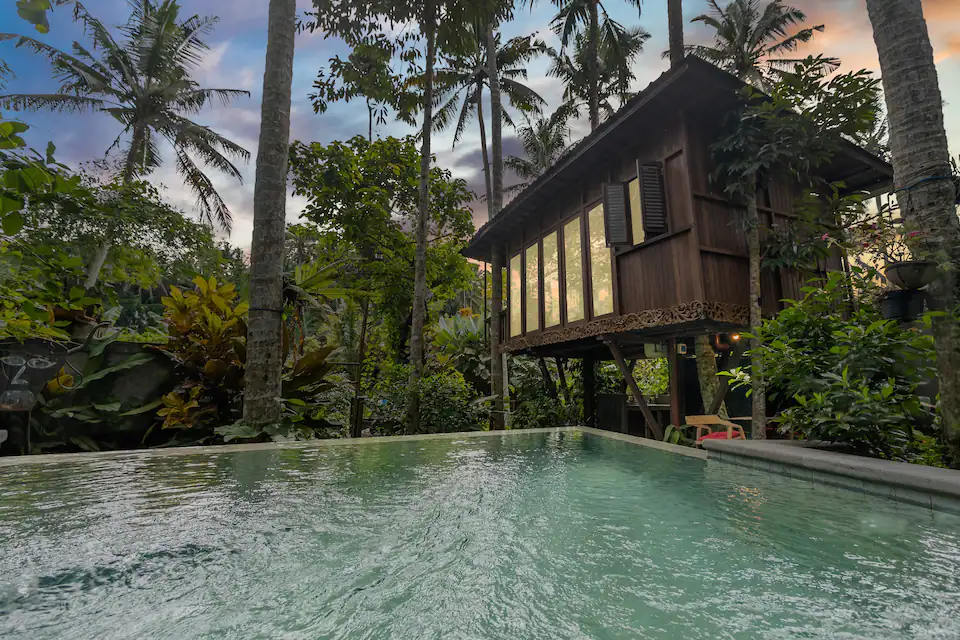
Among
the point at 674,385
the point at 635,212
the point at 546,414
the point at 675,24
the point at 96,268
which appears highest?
the point at 675,24

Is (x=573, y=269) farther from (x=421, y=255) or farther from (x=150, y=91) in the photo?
(x=150, y=91)

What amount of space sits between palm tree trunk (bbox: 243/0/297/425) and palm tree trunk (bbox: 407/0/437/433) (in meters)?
3.06

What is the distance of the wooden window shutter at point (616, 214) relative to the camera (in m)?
6.95

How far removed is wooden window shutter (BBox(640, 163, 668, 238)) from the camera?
21.2 ft

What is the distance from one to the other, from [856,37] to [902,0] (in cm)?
234

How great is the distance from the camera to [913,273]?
3.46 meters

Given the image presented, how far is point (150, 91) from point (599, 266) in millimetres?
17576

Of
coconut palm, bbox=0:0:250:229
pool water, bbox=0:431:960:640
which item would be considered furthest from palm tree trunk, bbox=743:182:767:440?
coconut palm, bbox=0:0:250:229

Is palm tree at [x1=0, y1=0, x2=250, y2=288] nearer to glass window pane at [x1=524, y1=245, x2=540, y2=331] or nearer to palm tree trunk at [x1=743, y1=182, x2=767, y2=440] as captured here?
glass window pane at [x1=524, y1=245, x2=540, y2=331]

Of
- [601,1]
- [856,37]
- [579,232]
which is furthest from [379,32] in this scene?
[856,37]

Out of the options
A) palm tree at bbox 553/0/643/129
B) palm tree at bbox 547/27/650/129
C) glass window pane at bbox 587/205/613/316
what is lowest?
glass window pane at bbox 587/205/613/316

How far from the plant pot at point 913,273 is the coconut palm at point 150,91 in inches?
712

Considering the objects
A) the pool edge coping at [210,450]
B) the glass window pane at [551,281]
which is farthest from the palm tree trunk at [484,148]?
the pool edge coping at [210,450]

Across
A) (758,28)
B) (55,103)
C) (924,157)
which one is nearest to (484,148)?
(758,28)
